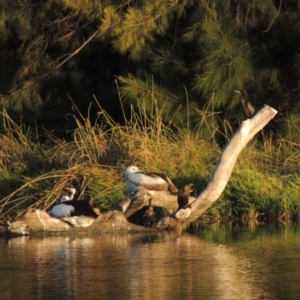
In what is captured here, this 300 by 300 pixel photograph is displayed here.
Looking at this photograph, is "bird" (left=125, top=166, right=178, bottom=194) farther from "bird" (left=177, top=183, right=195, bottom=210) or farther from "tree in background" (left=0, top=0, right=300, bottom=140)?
"tree in background" (left=0, top=0, right=300, bottom=140)

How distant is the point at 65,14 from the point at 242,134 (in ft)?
21.8

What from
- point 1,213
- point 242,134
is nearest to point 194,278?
point 242,134

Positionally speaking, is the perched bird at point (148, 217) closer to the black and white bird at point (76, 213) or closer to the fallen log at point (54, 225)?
the fallen log at point (54, 225)

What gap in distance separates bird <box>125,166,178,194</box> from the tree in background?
354 centimetres

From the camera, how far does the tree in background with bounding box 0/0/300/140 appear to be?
651 inches

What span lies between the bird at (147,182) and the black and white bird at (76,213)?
652 mm

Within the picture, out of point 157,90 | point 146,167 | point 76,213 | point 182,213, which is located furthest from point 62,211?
point 157,90

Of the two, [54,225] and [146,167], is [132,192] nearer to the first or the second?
[54,225]

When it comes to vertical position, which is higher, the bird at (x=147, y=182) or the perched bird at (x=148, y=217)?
the bird at (x=147, y=182)

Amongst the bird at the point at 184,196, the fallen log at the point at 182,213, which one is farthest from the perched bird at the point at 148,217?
the bird at the point at 184,196

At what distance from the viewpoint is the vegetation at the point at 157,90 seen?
14492 millimetres

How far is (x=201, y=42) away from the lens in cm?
1648

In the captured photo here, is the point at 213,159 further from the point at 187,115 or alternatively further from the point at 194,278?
the point at 194,278

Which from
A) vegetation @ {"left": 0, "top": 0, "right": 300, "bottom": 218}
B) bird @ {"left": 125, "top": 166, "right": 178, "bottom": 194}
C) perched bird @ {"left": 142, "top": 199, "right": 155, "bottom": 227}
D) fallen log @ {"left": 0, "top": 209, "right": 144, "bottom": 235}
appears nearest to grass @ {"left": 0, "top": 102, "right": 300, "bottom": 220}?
vegetation @ {"left": 0, "top": 0, "right": 300, "bottom": 218}
